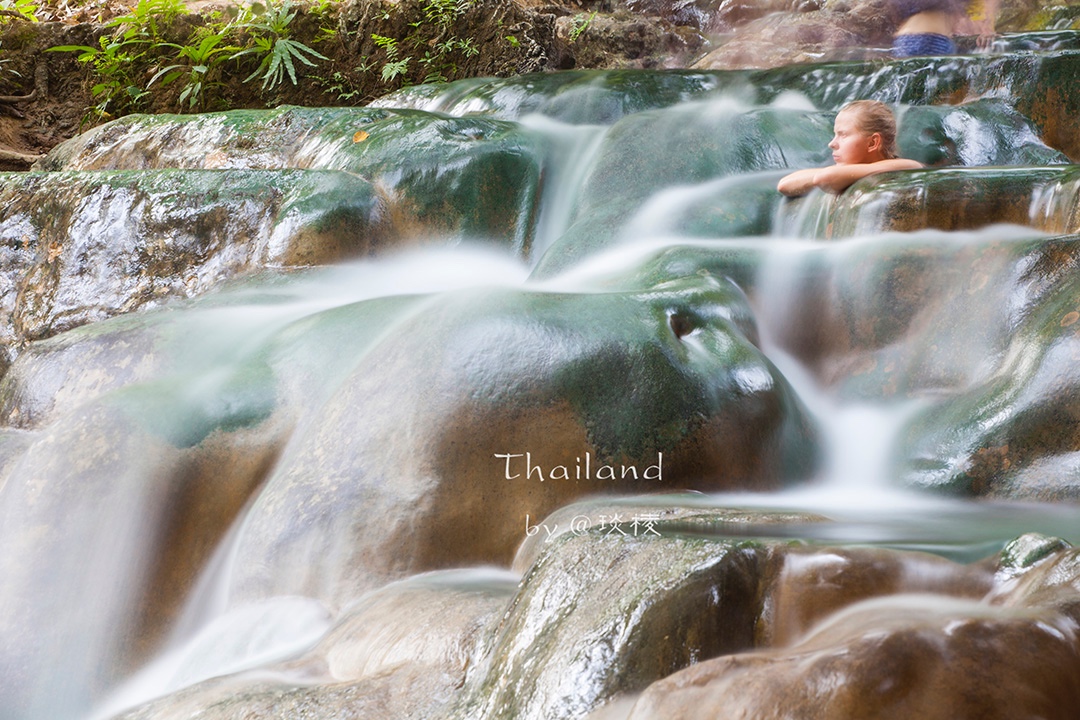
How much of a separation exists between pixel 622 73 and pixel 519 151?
1.48 meters

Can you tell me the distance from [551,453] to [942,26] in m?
5.87

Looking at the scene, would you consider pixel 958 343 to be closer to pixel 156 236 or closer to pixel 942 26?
pixel 156 236

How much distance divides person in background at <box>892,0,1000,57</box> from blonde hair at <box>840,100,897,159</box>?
2.84 m

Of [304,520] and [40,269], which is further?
[40,269]

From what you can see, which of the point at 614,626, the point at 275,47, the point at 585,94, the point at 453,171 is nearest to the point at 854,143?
the point at 453,171

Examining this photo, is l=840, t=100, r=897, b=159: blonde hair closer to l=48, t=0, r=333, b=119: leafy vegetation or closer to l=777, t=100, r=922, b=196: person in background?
l=777, t=100, r=922, b=196: person in background

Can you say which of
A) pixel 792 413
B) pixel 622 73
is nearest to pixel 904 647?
pixel 792 413

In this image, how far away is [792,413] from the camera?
3033 mm

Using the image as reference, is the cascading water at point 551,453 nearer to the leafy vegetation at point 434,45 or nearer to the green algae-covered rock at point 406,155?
the green algae-covered rock at point 406,155

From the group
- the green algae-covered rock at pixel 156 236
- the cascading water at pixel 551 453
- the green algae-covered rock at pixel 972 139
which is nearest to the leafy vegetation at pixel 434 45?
the cascading water at pixel 551 453

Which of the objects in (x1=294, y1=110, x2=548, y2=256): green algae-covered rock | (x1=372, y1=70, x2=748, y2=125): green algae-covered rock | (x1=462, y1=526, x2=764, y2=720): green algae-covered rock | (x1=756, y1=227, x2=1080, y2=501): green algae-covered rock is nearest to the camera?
(x1=462, y1=526, x2=764, y2=720): green algae-covered rock

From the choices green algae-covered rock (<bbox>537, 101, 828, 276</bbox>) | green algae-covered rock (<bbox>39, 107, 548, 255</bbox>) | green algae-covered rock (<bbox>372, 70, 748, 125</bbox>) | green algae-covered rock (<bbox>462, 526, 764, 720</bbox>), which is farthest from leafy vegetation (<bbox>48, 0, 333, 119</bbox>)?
green algae-covered rock (<bbox>462, 526, 764, 720</bbox>)

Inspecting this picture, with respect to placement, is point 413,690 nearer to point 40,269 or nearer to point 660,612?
point 660,612

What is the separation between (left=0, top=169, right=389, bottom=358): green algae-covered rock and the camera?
175 inches
